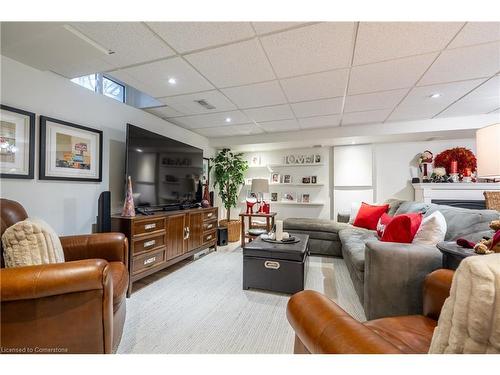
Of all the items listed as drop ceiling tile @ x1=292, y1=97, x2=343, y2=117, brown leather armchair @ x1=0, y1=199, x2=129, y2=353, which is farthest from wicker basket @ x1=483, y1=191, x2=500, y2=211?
brown leather armchair @ x1=0, y1=199, x2=129, y2=353

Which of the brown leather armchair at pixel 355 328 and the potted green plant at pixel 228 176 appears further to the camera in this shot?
the potted green plant at pixel 228 176

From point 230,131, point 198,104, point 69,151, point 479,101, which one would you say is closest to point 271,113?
point 198,104

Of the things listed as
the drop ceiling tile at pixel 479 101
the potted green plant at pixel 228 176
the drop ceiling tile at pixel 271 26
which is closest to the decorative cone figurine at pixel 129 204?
the drop ceiling tile at pixel 271 26

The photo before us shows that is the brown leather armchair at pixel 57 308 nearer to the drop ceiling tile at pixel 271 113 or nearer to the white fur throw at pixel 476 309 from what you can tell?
the white fur throw at pixel 476 309

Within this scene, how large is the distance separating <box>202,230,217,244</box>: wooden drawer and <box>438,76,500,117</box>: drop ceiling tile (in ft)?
12.7

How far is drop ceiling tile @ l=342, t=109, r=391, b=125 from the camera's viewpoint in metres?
3.25

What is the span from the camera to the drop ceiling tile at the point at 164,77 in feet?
6.73

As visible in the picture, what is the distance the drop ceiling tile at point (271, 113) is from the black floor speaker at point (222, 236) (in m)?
2.11

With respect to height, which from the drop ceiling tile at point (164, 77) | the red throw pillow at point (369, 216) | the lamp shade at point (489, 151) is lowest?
the red throw pillow at point (369, 216)

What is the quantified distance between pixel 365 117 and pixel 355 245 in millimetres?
2092

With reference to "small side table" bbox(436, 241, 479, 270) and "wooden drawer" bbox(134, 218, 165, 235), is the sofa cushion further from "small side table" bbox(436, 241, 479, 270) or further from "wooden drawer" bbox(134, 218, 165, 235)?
"wooden drawer" bbox(134, 218, 165, 235)

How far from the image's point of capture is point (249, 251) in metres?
2.31
